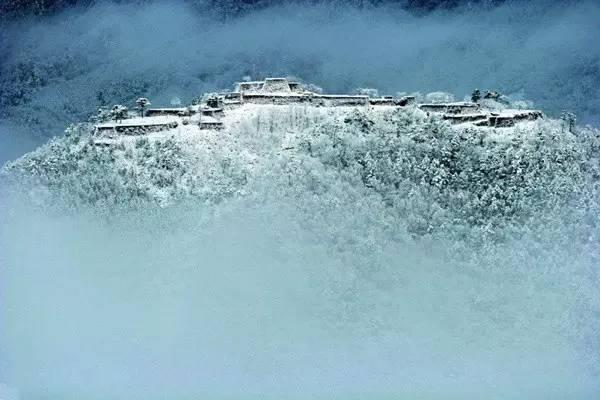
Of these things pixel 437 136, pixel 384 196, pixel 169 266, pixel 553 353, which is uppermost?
pixel 437 136

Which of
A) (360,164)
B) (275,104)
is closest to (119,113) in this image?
(275,104)

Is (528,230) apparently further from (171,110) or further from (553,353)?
(171,110)

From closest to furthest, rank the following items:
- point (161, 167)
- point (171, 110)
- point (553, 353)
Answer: point (553, 353) → point (161, 167) → point (171, 110)

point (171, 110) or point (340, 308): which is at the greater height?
point (171, 110)

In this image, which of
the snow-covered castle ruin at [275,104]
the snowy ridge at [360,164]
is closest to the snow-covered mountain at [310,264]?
the snowy ridge at [360,164]

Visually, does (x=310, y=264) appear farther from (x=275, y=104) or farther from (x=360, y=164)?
(x=275, y=104)

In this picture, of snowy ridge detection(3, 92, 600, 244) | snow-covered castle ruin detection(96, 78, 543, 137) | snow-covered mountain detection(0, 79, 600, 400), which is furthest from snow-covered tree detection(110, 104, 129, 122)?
snow-covered mountain detection(0, 79, 600, 400)

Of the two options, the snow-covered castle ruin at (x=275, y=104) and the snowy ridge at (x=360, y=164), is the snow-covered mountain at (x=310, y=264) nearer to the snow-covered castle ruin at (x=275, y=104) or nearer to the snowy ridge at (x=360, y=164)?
the snowy ridge at (x=360, y=164)

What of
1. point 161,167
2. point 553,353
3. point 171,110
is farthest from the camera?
point 171,110

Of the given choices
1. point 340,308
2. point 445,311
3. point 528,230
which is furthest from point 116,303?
point 528,230
